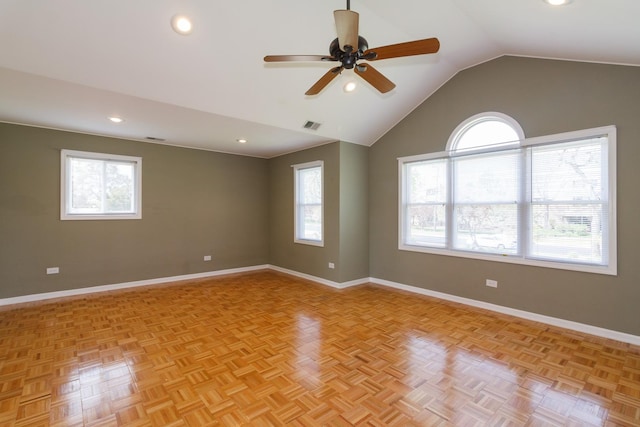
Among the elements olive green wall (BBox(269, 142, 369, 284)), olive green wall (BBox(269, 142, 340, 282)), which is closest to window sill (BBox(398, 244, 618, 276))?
olive green wall (BBox(269, 142, 369, 284))

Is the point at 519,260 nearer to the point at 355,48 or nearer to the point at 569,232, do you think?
the point at 569,232

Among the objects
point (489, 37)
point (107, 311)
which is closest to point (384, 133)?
point (489, 37)

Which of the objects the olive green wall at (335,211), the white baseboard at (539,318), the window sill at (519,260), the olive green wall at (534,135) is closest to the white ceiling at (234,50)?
the olive green wall at (534,135)

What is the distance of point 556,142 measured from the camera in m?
3.36

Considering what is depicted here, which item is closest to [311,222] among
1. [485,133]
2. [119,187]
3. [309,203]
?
[309,203]

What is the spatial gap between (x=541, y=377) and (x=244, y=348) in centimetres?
252

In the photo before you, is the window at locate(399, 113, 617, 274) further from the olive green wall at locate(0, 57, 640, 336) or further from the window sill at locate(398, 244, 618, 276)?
the olive green wall at locate(0, 57, 640, 336)

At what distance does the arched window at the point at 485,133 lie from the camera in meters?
3.72

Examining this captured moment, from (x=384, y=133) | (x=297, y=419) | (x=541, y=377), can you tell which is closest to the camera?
(x=297, y=419)

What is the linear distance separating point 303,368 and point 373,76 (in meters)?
2.49

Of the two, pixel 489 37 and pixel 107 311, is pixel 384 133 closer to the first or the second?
pixel 489 37

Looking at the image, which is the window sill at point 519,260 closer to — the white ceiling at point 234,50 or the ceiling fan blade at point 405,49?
the white ceiling at point 234,50

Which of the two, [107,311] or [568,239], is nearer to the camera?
[568,239]

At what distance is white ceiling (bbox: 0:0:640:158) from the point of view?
239 centimetres
